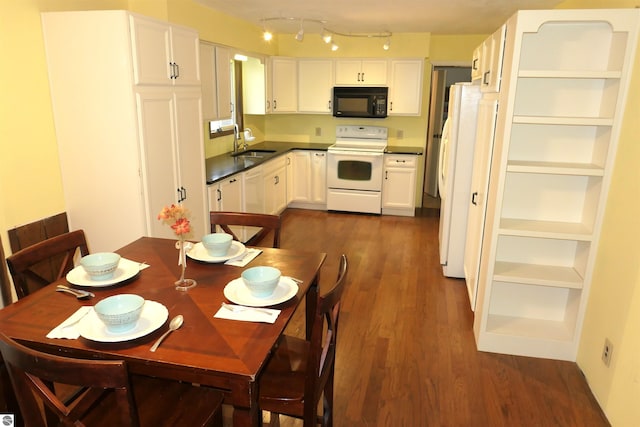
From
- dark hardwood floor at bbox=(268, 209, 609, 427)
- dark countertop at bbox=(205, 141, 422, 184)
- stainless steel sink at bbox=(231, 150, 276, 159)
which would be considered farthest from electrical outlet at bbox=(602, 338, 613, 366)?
stainless steel sink at bbox=(231, 150, 276, 159)

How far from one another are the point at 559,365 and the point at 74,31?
3.62m

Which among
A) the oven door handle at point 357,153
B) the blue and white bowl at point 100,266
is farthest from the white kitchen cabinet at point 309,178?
the blue and white bowl at point 100,266

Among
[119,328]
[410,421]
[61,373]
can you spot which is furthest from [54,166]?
[410,421]

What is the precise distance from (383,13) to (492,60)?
6.37 feet

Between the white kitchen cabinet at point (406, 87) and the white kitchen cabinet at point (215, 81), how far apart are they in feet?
7.53

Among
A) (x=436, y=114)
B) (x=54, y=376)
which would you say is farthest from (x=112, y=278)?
(x=436, y=114)

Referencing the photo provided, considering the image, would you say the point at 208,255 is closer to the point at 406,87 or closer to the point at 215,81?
the point at 215,81

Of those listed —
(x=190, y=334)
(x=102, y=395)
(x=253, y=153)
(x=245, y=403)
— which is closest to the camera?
(x=245, y=403)

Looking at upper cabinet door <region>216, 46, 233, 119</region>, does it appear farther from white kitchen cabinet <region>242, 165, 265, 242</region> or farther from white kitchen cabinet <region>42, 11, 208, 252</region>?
white kitchen cabinet <region>42, 11, 208, 252</region>

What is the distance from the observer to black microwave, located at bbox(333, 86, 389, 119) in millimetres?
5926

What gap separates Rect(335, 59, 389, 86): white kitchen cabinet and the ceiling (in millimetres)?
390

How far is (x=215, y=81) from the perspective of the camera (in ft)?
14.5

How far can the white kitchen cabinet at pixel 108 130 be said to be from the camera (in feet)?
8.81

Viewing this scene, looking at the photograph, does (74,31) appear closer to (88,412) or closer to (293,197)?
(88,412)
